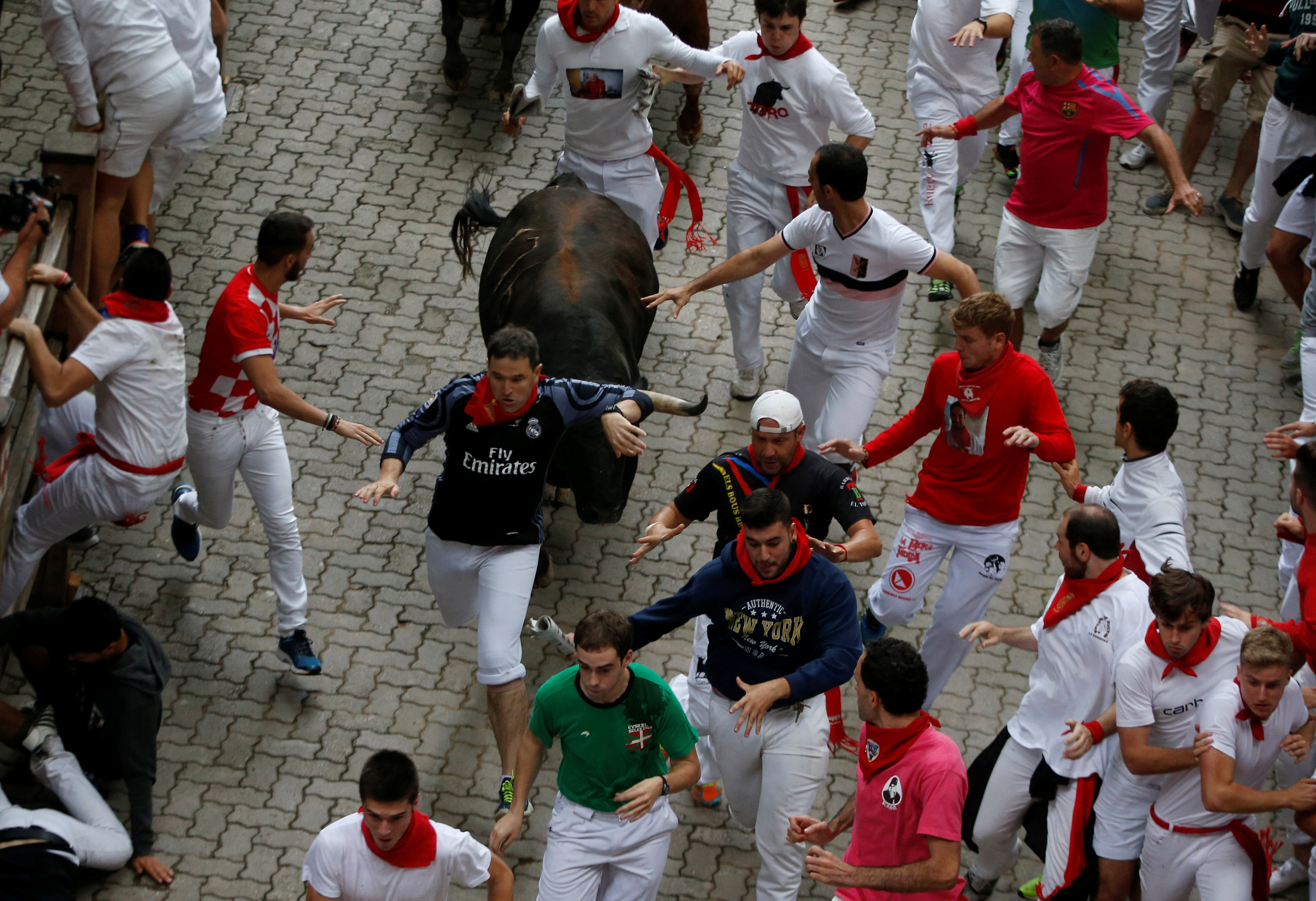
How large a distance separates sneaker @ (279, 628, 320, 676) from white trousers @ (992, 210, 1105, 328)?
4.81 metres

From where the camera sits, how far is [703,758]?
6.65 meters

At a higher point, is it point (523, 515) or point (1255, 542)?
point (523, 515)

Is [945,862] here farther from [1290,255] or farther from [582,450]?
[1290,255]

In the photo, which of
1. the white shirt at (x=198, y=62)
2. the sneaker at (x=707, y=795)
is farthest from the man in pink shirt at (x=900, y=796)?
the white shirt at (x=198, y=62)

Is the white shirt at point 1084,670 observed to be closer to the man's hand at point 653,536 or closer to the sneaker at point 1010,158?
the man's hand at point 653,536

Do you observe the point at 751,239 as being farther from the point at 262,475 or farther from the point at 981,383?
the point at 262,475

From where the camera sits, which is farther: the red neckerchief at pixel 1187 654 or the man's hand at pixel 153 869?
the man's hand at pixel 153 869

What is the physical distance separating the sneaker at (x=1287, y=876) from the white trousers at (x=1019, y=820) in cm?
113

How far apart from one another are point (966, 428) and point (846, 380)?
1064 mm

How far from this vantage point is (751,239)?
9.30 m

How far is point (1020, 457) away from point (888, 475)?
1968 millimetres

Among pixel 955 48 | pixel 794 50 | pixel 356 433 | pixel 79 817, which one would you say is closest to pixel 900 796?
pixel 356 433

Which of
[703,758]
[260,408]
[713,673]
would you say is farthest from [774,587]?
[260,408]

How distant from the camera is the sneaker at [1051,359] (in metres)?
9.48
